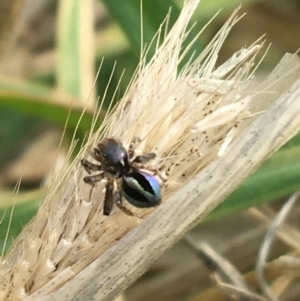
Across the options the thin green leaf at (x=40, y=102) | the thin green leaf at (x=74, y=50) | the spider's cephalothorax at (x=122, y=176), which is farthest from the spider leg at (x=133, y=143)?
the thin green leaf at (x=74, y=50)

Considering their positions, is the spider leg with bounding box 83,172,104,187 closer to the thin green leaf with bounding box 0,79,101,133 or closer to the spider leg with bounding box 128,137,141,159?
the spider leg with bounding box 128,137,141,159

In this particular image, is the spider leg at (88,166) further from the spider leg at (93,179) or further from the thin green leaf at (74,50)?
the thin green leaf at (74,50)

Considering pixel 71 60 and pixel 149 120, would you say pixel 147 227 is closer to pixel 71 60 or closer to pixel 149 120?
pixel 149 120

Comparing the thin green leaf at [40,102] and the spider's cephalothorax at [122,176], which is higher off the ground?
the spider's cephalothorax at [122,176]

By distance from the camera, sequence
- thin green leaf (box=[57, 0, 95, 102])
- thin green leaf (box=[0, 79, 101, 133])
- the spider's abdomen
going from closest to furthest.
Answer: the spider's abdomen
thin green leaf (box=[0, 79, 101, 133])
thin green leaf (box=[57, 0, 95, 102])

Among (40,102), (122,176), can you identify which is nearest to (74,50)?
(40,102)


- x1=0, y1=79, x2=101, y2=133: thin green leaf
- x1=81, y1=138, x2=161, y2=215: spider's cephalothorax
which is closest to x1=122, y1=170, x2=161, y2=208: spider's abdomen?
x1=81, y1=138, x2=161, y2=215: spider's cephalothorax

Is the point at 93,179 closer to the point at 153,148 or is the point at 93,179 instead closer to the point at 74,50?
the point at 153,148

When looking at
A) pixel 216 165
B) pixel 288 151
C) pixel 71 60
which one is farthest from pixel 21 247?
pixel 71 60
